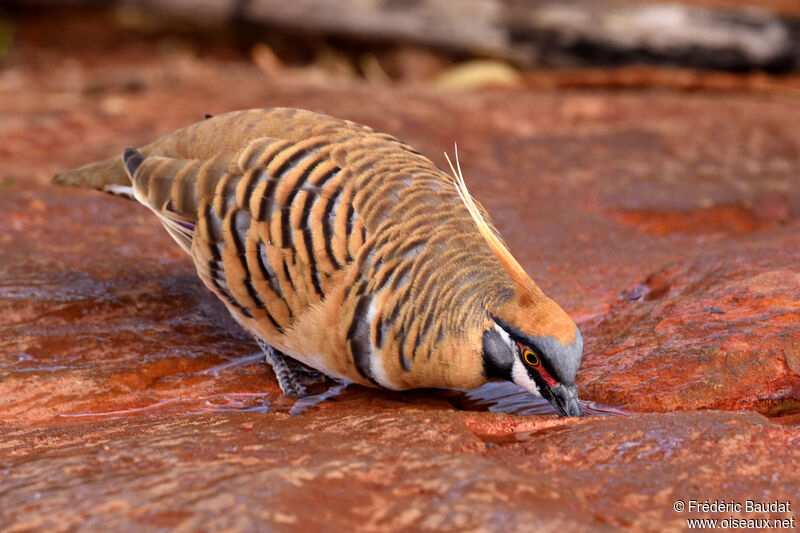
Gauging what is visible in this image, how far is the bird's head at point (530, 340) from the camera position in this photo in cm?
391

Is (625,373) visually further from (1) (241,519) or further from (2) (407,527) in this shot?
(1) (241,519)

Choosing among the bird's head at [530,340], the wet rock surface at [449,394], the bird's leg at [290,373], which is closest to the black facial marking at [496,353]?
the bird's head at [530,340]

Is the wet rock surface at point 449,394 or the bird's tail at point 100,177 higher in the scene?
the bird's tail at point 100,177

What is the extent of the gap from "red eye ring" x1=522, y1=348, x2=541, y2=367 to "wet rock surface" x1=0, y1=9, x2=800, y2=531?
23 cm

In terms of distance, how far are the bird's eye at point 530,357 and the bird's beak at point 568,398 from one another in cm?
14

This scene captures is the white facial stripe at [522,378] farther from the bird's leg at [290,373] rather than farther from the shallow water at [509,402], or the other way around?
the bird's leg at [290,373]

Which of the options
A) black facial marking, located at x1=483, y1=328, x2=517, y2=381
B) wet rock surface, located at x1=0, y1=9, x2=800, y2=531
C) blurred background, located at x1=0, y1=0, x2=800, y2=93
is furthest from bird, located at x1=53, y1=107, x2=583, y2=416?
blurred background, located at x1=0, y1=0, x2=800, y2=93

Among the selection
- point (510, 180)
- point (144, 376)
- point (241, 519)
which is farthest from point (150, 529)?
point (510, 180)

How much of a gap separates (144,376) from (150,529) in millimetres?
1780

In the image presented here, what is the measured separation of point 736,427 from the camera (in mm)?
3600

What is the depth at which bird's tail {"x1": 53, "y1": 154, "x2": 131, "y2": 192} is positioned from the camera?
513cm

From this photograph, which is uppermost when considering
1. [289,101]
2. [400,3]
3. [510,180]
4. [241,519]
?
[400,3]

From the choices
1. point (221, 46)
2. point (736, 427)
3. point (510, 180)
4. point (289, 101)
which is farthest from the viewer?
point (221, 46)

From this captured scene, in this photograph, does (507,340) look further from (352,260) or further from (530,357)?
(352,260)
